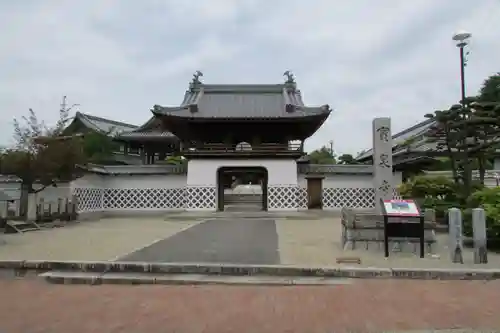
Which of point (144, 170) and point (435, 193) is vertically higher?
point (144, 170)

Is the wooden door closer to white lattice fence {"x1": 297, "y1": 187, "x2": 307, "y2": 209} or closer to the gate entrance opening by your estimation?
white lattice fence {"x1": 297, "y1": 187, "x2": 307, "y2": 209}

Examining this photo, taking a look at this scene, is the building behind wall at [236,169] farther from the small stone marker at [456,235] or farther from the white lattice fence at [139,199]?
the small stone marker at [456,235]

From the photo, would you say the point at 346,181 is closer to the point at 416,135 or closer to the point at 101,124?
the point at 416,135

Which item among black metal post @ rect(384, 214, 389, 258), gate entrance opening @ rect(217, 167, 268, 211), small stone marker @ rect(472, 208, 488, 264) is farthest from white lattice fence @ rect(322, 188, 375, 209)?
small stone marker @ rect(472, 208, 488, 264)

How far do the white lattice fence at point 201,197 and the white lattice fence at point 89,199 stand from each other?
4917 millimetres

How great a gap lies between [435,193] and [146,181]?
15.8 meters

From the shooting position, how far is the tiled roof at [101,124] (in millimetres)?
37062

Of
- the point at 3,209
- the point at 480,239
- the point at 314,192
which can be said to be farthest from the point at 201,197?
the point at 480,239

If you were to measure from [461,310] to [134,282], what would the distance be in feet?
15.9

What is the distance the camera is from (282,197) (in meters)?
24.0

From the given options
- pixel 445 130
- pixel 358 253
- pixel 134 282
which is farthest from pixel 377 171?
pixel 134 282

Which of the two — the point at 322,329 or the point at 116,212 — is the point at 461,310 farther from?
the point at 116,212

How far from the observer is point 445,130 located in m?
14.6

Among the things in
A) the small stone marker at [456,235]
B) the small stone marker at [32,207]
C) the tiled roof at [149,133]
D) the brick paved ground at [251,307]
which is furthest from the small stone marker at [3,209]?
the tiled roof at [149,133]
